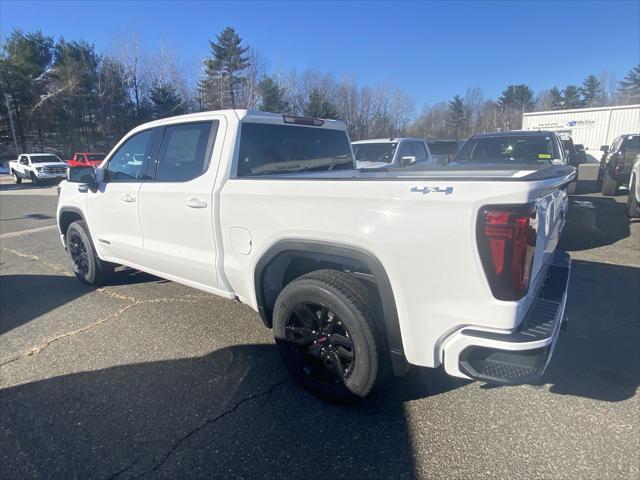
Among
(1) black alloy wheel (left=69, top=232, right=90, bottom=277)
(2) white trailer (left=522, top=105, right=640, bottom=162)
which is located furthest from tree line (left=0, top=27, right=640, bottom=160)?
(1) black alloy wheel (left=69, top=232, right=90, bottom=277)

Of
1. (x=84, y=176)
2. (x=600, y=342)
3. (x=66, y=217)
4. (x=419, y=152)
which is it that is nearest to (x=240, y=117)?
(x=84, y=176)

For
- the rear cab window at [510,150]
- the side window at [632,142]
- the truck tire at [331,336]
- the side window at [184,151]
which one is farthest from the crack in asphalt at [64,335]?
the side window at [632,142]

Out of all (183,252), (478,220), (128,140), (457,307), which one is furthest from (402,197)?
(128,140)

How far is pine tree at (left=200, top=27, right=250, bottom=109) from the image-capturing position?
4650cm

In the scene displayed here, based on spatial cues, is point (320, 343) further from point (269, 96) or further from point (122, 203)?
point (269, 96)

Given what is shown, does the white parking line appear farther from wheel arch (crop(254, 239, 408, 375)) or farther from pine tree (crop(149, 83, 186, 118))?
pine tree (crop(149, 83, 186, 118))

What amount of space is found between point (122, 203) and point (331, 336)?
2674mm

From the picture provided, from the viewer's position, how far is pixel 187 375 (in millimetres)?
3064

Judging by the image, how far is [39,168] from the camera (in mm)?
24422

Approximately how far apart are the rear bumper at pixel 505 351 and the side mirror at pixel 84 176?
3876 millimetres

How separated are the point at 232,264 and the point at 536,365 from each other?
208 centimetres

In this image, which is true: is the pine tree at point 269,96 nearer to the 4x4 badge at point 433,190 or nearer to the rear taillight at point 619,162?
the rear taillight at point 619,162

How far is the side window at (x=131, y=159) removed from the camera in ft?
12.7

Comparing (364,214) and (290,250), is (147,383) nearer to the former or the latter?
(290,250)
